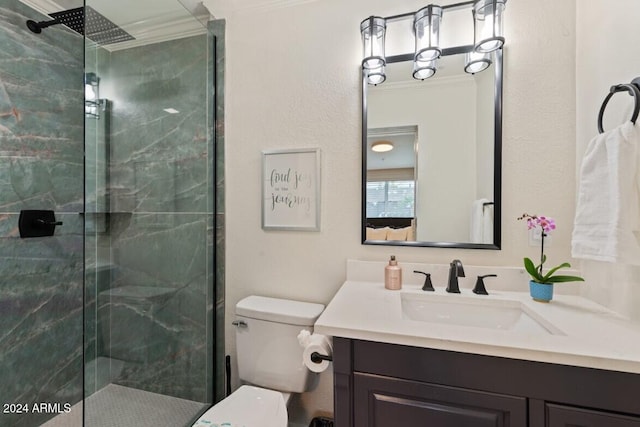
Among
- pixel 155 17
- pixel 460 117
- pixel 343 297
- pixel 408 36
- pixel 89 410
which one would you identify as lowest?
pixel 89 410

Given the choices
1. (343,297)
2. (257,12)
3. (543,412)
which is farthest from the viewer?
(257,12)

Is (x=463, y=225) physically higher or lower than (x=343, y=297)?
higher

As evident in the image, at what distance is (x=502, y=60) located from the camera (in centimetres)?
126

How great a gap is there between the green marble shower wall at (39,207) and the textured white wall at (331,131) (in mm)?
878

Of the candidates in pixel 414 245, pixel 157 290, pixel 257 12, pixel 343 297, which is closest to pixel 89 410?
pixel 157 290

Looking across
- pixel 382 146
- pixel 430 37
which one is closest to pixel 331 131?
pixel 382 146

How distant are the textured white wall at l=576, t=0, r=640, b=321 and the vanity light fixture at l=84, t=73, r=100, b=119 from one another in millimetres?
2178

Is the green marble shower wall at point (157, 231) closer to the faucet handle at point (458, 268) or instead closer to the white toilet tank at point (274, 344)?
the white toilet tank at point (274, 344)

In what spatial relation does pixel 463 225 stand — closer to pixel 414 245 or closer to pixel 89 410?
pixel 414 245

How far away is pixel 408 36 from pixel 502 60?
440 millimetres

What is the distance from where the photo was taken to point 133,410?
1503 mm

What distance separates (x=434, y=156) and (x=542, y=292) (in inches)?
27.6

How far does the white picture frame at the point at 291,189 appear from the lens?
1497mm

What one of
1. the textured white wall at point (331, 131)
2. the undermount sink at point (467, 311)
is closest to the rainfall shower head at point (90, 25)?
the textured white wall at point (331, 131)
